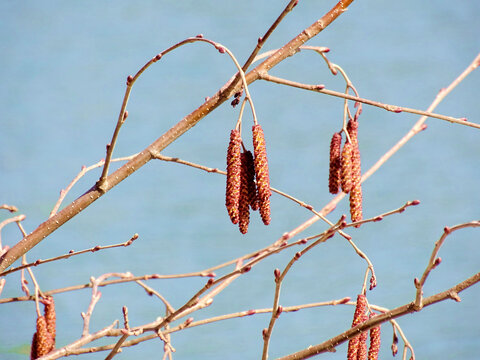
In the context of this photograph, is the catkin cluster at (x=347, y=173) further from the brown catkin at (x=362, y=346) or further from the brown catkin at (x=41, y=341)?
the brown catkin at (x=41, y=341)

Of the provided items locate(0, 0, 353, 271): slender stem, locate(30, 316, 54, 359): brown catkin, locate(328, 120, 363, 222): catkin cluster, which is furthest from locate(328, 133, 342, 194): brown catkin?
locate(30, 316, 54, 359): brown catkin

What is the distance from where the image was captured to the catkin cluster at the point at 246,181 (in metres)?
0.68

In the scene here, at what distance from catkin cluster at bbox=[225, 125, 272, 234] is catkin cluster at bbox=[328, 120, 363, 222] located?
0.07 meters

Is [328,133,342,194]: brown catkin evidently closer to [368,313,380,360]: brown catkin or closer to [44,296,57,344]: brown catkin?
[368,313,380,360]: brown catkin

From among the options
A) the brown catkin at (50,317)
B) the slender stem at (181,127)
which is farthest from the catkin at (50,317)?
the slender stem at (181,127)

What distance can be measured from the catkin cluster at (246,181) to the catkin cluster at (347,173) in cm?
7

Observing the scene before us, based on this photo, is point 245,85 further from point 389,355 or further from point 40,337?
point 389,355

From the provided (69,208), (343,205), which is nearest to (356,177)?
(69,208)

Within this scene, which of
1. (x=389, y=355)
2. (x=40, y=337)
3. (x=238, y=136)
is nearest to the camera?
(x=238, y=136)

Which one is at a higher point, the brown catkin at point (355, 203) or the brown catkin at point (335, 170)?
the brown catkin at point (335, 170)

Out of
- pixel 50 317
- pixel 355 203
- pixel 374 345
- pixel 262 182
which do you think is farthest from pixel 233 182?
pixel 50 317

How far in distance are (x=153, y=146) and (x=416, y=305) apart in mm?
296

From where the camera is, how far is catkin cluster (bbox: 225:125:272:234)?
676 millimetres

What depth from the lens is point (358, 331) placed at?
0.63 m
